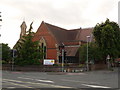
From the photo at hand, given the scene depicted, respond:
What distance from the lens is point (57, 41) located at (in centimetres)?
5556

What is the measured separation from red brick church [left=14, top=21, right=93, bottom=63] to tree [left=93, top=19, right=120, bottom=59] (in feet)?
31.8

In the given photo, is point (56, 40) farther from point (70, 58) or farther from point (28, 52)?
point (28, 52)

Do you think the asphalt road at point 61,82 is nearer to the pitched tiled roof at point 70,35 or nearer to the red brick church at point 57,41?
the red brick church at point 57,41

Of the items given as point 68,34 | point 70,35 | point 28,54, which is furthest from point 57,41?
point 28,54

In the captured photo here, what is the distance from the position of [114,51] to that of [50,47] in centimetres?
2182

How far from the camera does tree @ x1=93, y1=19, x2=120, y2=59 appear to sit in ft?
130

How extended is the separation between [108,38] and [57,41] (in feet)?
63.1

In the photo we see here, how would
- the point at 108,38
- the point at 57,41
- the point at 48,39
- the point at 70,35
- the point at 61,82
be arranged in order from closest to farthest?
1. the point at 61,82
2. the point at 108,38
3. the point at 57,41
4. the point at 48,39
5. the point at 70,35

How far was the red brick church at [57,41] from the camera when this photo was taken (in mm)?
50719

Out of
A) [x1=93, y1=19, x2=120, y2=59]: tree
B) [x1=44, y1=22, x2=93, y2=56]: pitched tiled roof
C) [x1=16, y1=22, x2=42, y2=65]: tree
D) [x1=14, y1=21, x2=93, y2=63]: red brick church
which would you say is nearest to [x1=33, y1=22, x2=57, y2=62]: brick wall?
[x1=14, y1=21, x2=93, y2=63]: red brick church

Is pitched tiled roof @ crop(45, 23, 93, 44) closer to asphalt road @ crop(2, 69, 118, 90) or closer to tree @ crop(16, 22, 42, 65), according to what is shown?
tree @ crop(16, 22, 42, 65)

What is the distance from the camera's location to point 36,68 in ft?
120

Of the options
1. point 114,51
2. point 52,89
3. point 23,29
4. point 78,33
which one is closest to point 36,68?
point 114,51

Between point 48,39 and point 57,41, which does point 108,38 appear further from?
point 48,39
